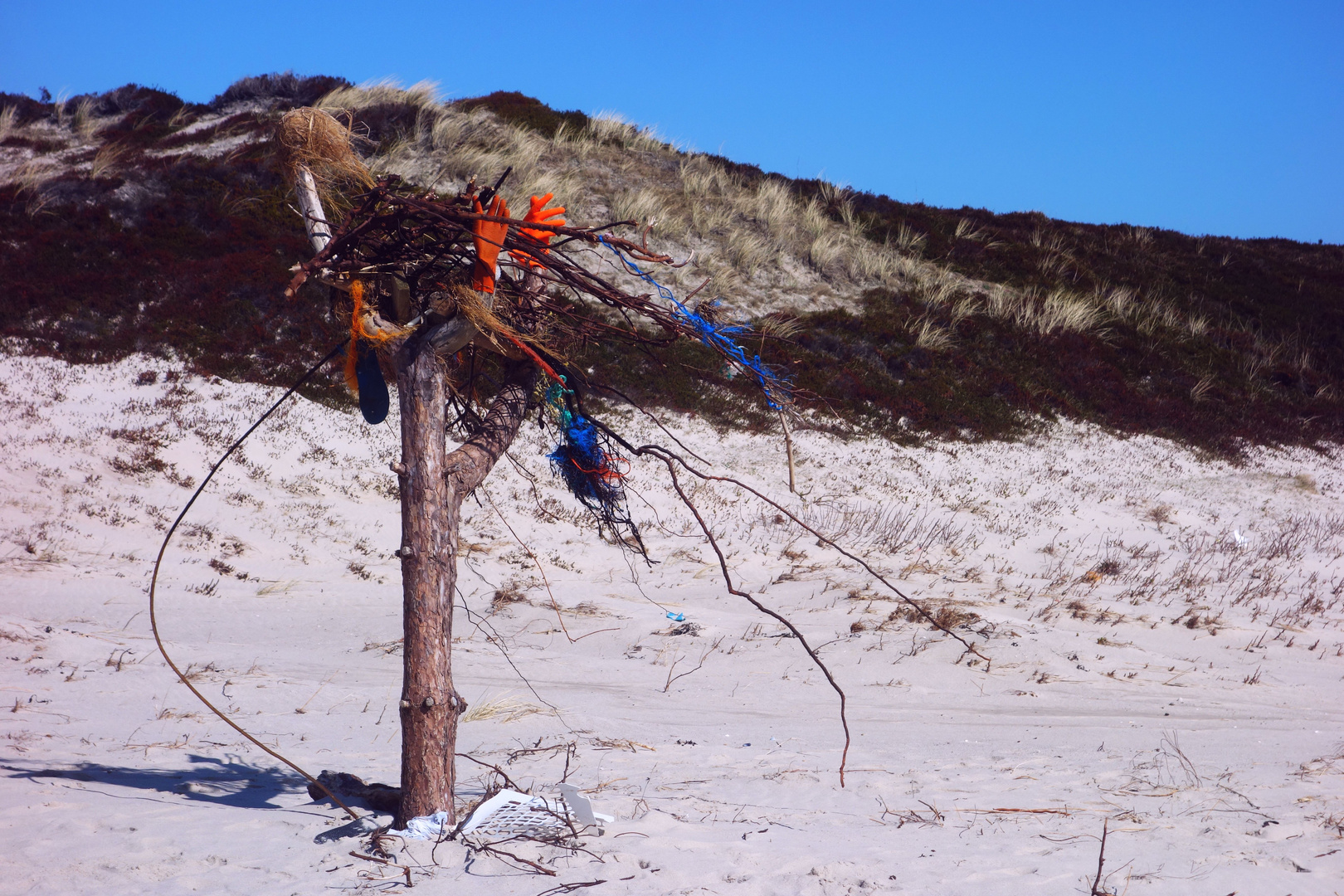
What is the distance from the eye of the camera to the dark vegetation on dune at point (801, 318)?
12273 mm

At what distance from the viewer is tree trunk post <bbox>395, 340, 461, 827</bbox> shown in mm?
2779

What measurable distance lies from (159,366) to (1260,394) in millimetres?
20051

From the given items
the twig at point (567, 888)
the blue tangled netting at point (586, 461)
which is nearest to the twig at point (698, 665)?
the blue tangled netting at point (586, 461)

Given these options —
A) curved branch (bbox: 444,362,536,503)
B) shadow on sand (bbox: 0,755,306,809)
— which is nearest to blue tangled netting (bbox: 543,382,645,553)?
curved branch (bbox: 444,362,536,503)

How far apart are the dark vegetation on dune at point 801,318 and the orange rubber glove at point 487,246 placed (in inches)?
381

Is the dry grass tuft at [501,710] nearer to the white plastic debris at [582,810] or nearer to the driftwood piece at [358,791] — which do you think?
the driftwood piece at [358,791]

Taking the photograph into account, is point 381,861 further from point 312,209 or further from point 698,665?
point 698,665

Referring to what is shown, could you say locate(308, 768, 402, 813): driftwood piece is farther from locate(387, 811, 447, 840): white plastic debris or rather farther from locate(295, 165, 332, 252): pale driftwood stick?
locate(295, 165, 332, 252): pale driftwood stick

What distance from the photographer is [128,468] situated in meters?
8.77

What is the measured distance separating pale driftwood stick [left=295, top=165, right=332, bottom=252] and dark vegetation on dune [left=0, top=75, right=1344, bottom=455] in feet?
30.1

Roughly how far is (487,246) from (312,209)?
29.4 inches

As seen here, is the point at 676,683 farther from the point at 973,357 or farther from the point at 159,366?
the point at 973,357

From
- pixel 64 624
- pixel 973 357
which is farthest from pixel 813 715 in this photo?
pixel 973 357

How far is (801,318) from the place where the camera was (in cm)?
1571
